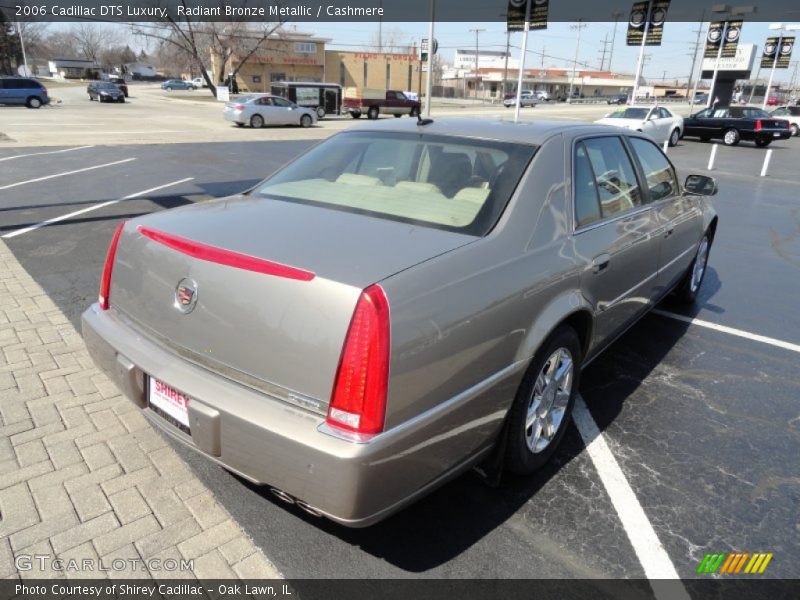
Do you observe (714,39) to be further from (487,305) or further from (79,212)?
(487,305)

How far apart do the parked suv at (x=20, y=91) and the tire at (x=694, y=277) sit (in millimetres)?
37165

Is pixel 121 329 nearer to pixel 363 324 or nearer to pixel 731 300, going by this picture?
pixel 363 324

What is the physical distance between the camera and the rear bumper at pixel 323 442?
189 cm

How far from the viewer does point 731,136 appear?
24672mm

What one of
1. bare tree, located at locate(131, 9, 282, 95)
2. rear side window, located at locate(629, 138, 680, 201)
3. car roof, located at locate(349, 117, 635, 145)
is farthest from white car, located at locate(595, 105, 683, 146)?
bare tree, located at locate(131, 9, 282, 95)

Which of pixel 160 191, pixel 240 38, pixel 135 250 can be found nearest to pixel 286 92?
pixel 160 191

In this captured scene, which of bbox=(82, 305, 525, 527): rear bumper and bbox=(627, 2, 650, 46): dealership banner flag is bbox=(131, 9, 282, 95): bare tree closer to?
bbox=(627, 2, 650, 46): dealership banner flag

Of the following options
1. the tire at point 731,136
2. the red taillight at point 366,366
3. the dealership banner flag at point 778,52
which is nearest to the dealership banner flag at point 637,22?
the tire at point 731,136

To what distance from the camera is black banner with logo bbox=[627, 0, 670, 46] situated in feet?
92.5

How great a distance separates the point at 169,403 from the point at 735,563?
2.44 m

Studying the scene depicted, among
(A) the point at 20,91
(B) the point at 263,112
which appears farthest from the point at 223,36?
(B) the point at 263,112

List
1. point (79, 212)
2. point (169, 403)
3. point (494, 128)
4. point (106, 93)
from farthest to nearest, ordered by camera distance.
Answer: point (106, 93), point (79, 212), point (494, 128), point (169, 403)

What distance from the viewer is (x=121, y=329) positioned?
8.66 feet

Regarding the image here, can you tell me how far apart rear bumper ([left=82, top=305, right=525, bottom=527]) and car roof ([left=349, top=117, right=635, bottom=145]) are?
51.8 inches
